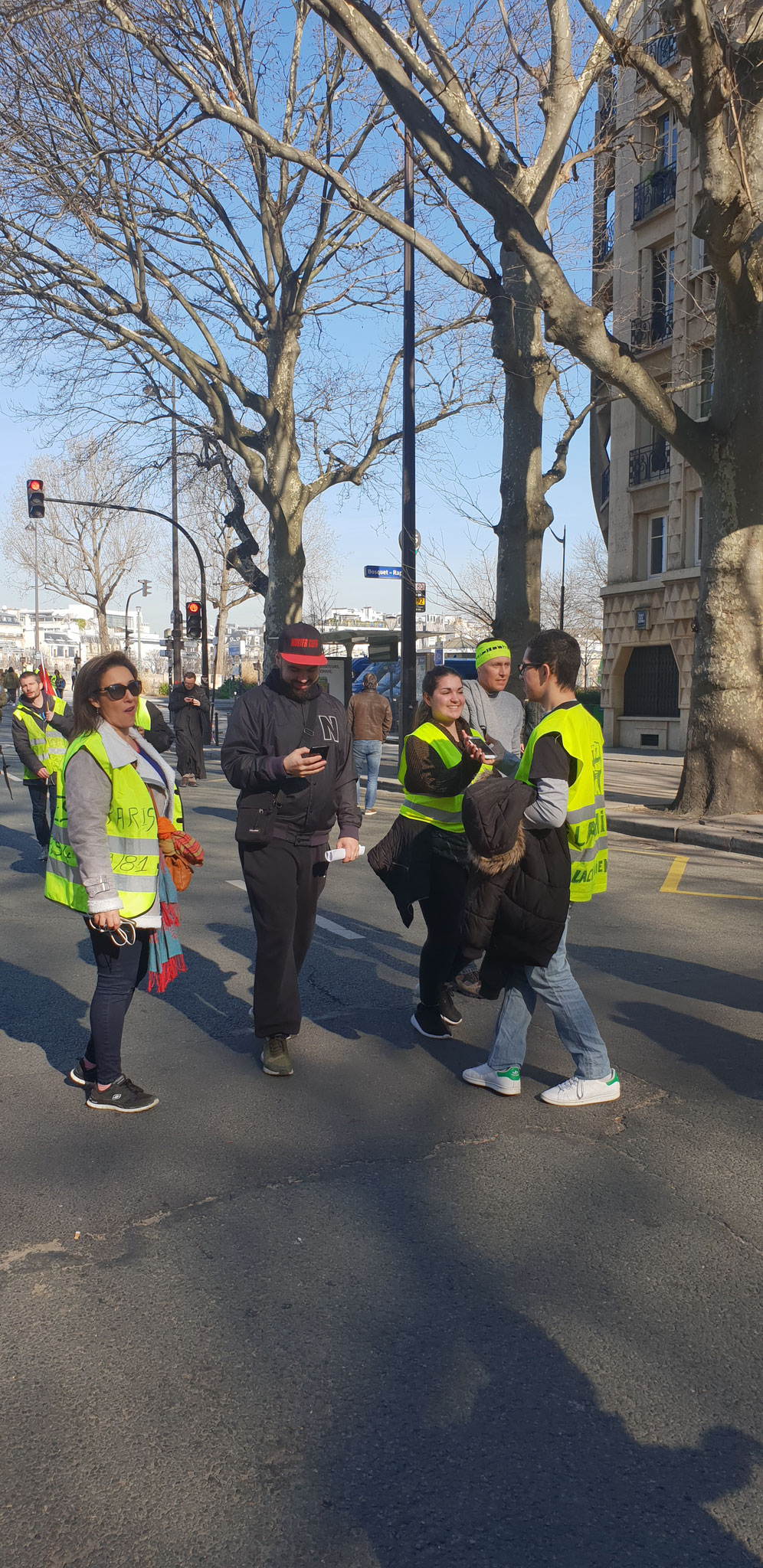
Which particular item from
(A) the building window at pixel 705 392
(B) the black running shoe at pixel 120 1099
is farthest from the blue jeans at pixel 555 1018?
(A) the building window at pixel 705 392

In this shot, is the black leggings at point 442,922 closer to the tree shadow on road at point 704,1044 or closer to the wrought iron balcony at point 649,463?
the tree shadow on road at point 704,1044

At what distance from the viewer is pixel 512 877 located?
423 cm

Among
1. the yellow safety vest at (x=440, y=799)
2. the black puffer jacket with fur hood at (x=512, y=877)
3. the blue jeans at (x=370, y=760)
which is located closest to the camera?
the black puffer jacket with fur hood at (x=512, y=877)

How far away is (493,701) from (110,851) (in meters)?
2.31

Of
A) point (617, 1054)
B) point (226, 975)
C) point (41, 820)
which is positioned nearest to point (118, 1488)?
point (617, 1054)

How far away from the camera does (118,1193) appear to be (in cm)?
370

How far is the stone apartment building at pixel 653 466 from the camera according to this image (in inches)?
981

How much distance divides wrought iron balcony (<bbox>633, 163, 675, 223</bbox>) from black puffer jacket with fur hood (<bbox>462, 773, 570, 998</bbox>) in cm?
2598

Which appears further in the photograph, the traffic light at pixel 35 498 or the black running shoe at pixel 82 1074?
the traffic light at pixel 35 498

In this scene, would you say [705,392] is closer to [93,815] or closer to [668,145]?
[668,145]

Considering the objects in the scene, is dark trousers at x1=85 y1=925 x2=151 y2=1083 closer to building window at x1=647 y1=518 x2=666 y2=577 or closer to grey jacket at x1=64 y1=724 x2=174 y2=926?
grey jacket at x1=64 y1=724 x2=174 y2=926

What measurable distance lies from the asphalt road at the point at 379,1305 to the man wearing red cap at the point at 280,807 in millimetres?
366

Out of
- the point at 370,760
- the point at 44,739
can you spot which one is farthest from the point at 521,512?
the point at 44,739

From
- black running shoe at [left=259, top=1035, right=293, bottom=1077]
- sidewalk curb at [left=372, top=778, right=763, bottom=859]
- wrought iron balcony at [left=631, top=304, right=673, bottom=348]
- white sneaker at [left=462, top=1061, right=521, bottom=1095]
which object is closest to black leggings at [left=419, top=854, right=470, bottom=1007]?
white sneaker at [left=462, top=1061, right=521, bottom=1095]
